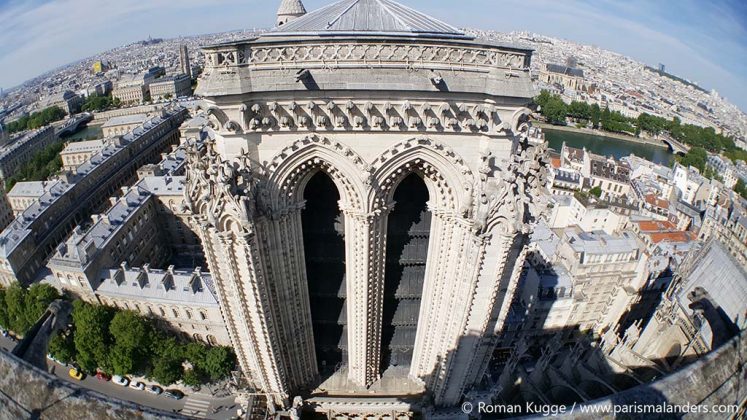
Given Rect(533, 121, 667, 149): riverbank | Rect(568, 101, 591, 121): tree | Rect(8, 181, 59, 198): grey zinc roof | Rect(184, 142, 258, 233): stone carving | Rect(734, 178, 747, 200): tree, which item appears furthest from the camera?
Rect(568, 101, 591, 121): tree

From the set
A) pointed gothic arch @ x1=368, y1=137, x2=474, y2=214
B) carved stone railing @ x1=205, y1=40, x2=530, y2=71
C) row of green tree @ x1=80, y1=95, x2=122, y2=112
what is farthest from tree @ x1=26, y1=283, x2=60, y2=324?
row of green tree @ x1=80, y1=95, x2=122, y2=112

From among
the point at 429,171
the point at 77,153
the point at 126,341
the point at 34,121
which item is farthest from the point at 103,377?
the point at 34,121

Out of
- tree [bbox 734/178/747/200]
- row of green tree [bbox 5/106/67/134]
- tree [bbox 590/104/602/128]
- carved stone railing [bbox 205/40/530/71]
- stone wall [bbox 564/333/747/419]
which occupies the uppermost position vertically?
carved stone railing [bbox 205/40/530/71]

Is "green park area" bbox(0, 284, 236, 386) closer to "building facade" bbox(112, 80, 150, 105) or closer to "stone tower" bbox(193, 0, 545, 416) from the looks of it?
"stone tower" bbox(193, 0, 545, 416)

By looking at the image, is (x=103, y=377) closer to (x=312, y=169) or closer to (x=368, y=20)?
(x=312, y=169)

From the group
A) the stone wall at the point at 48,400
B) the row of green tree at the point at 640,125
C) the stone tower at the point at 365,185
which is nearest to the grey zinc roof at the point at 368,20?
the stone tower at the point at 365,185

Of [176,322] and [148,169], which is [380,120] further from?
[148,169]

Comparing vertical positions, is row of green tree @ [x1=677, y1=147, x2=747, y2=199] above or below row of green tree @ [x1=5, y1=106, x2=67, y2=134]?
above

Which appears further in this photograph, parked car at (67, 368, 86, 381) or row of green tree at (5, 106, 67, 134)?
row of green tree at (5, 106, 67, 134)
